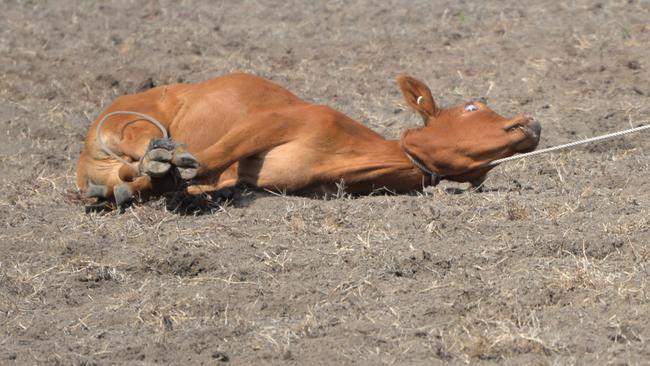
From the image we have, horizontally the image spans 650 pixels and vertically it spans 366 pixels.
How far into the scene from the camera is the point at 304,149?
7.45 m

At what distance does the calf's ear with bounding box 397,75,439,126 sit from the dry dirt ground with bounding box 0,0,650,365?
0.53 metres

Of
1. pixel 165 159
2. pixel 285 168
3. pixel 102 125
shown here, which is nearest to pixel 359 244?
pixel 285 168

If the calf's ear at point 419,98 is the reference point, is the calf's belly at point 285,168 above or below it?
below

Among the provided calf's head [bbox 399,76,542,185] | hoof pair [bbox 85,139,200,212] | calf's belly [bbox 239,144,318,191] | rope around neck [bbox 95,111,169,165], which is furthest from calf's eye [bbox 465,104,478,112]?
rope around neck [bbox 95,111,169,165]

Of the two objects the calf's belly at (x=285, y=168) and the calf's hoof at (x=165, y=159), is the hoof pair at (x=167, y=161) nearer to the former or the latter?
the calf's hoof at (x=165, y=159)

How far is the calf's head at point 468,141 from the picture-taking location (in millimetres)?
7270

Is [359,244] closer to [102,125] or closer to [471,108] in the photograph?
[471,108]

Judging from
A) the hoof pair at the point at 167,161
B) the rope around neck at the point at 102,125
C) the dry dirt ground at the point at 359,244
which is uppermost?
the hoof pair at the point at 167,161

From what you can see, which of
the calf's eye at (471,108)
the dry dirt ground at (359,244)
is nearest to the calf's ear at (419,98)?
the calf's eye at (471,108)

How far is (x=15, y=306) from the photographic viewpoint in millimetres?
5918

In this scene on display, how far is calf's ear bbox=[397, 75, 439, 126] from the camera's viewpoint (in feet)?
25.2

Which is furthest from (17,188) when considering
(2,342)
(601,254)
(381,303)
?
(601,254)

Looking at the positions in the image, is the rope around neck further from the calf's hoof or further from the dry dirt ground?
the calf's hoof

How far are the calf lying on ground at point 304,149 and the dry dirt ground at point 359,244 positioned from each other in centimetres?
15
